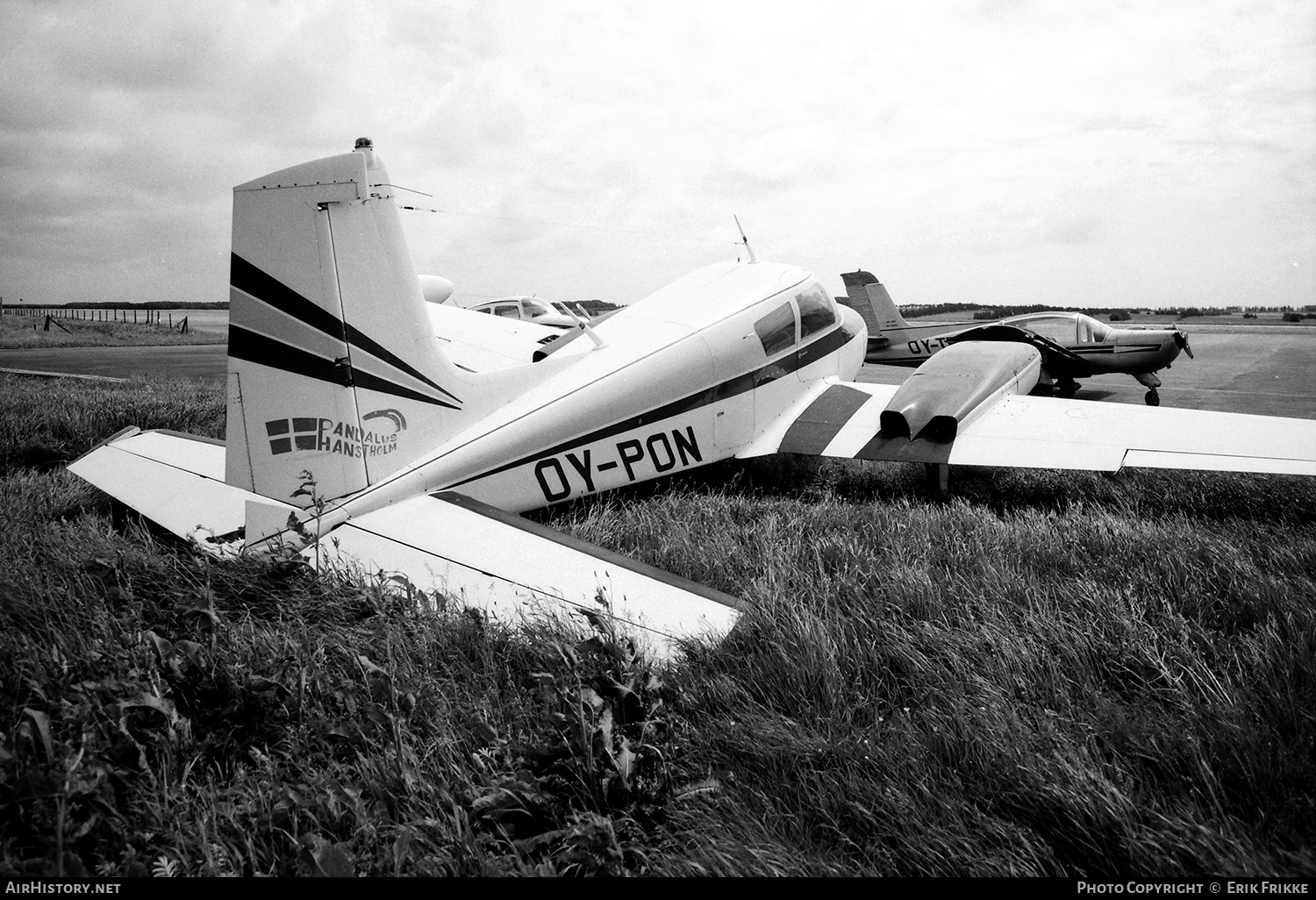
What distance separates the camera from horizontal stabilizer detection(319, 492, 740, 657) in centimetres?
345

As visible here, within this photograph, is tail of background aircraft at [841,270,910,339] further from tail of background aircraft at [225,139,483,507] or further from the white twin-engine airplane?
tail of background aircraft at [225,139,483,507]

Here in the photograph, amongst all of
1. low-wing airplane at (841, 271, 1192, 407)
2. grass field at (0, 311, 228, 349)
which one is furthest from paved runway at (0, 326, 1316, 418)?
grass field at (0, 311, 228, 349)

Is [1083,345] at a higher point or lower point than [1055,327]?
lower

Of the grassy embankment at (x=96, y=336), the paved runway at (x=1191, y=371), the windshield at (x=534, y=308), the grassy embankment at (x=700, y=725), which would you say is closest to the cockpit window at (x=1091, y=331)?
the paved runway at (x=1191, y=371)

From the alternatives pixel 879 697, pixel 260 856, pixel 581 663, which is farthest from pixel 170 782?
pixel 879 697

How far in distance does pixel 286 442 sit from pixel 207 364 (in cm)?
2557

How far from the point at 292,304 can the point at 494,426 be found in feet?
5.03

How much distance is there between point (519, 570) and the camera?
3.91m

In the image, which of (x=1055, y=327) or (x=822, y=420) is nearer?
(x=822, y=420)

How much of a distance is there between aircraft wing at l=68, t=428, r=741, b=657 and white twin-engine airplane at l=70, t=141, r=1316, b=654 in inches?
0.6

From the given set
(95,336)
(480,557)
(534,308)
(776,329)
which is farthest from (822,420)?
(95,336)

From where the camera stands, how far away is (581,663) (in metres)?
2.88

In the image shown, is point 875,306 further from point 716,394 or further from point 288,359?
point 288,359

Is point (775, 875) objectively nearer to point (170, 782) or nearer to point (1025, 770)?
point (1025, 770)
